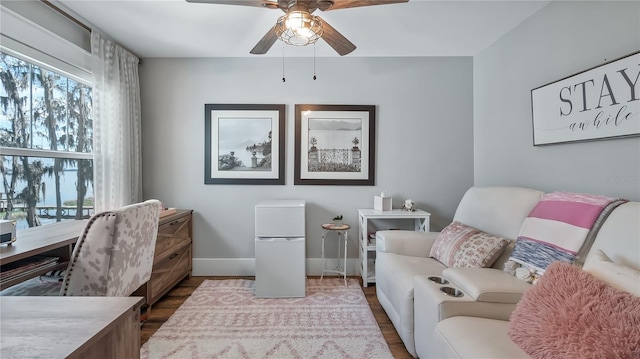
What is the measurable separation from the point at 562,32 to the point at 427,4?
36.9 inches

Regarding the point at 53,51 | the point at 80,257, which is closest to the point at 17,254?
the point at 80,257

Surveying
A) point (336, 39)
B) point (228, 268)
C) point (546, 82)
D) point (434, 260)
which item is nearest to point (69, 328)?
point (336, 39)

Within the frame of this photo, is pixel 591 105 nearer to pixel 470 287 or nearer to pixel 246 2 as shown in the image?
pixel 470 287

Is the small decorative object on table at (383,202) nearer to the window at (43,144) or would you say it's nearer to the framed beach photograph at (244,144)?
the framed beach photograph at (244,144)

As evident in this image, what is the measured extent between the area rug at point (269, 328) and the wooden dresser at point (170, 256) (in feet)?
0.83

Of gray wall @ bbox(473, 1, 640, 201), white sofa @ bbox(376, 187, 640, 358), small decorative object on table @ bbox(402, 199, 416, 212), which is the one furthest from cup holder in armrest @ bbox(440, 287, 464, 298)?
small decorative object on table @ bbox(402, 199, 416, 212)

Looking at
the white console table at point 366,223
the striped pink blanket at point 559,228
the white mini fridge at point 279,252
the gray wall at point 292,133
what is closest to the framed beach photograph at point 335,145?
the gray wall at point 292,133

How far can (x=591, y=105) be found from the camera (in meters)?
1.56

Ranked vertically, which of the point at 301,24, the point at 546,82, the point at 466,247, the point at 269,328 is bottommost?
the point at 269,328

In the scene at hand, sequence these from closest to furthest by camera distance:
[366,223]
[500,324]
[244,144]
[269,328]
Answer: [500,324] < [269,328] < [366,223] < [244,144]

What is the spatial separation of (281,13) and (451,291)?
2242 mm

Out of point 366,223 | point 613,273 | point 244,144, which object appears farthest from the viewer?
point 244,144

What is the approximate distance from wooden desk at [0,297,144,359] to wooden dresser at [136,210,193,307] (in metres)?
1.35

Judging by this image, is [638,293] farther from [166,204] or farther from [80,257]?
[166,204]
